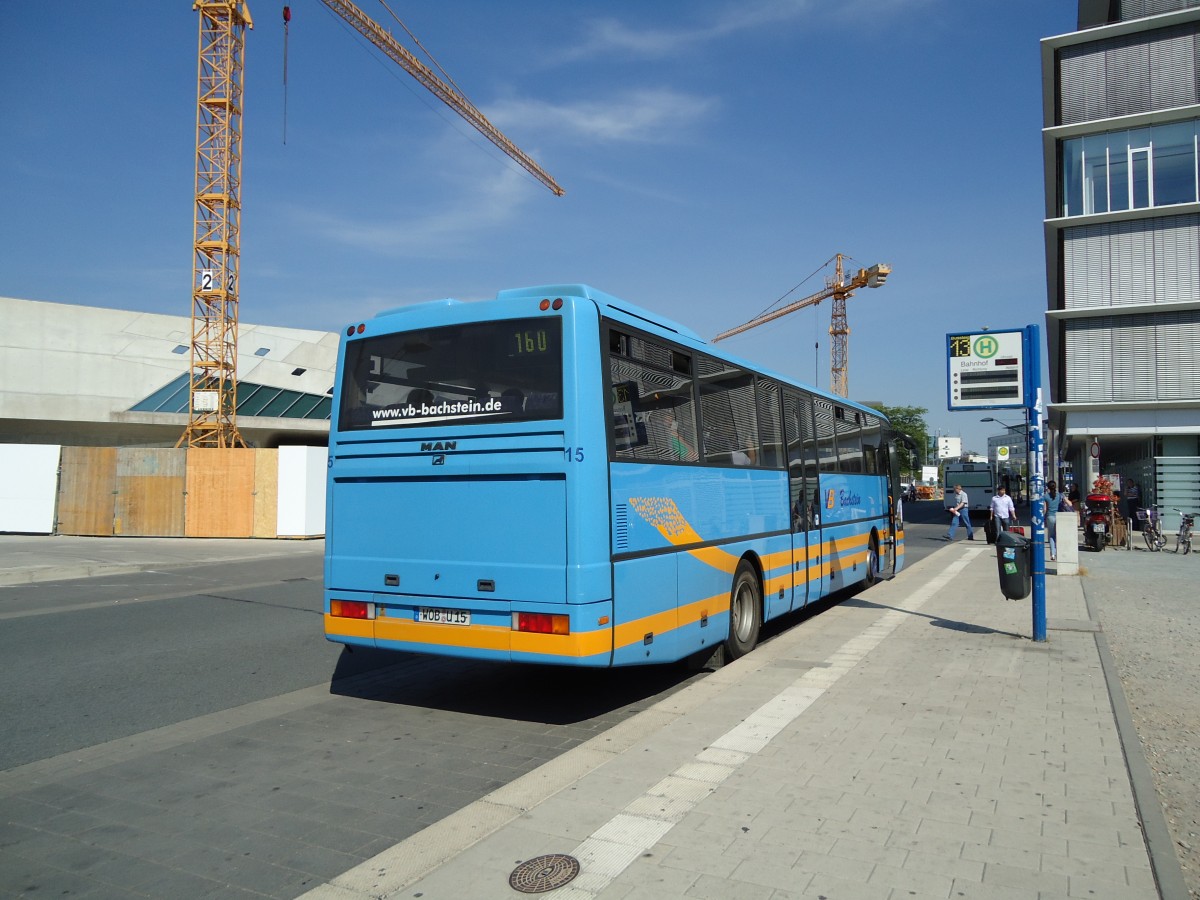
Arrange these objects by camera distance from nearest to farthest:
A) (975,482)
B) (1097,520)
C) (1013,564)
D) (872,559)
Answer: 1. (1013,564)
2. (872,559)
3. (1097,520)
4. (975,482)

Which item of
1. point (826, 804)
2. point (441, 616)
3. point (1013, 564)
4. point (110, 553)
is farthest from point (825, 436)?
point (110, 553)

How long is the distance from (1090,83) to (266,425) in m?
40.1

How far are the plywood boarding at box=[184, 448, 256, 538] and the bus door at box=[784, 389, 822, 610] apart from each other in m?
21.1

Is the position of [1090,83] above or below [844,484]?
above

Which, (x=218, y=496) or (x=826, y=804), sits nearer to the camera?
(x=826, y=804)

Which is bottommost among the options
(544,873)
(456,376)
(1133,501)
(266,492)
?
(544,873)

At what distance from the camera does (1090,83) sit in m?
32.9

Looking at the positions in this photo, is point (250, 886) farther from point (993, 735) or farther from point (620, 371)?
point (993, 735)

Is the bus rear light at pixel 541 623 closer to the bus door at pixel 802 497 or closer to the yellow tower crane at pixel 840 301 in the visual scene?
the bus door at pixel 802 497

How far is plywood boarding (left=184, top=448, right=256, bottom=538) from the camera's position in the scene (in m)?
27.1

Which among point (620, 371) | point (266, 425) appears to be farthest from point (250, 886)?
point (266, 425)

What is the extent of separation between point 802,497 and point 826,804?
651 cm

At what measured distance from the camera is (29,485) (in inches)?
1041

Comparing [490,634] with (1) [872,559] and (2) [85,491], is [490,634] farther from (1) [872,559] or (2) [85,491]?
(2) [85,491]
